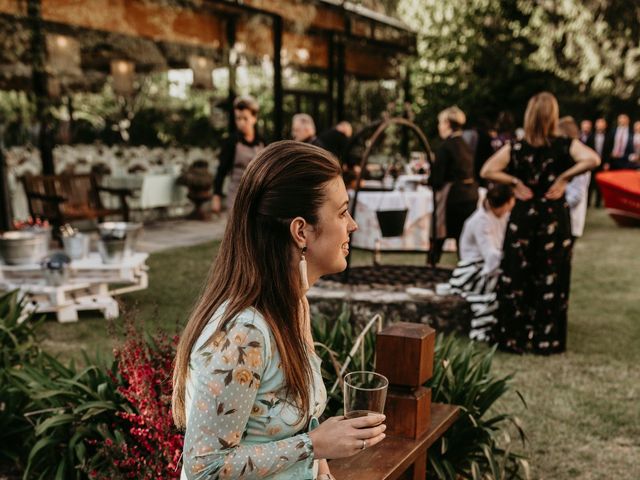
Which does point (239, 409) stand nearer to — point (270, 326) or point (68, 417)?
point (270, 326)

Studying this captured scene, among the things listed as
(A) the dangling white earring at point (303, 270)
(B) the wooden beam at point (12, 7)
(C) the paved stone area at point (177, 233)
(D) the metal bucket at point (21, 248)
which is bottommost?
(C) the paved stone area at point (177, 233)

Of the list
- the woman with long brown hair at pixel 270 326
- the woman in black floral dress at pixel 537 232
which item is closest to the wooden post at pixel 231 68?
the woman in black floral dress at pixel 537 232

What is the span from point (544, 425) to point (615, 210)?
9.21m

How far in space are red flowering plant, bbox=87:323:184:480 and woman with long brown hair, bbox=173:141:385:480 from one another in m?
0.91

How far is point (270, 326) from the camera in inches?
54.6

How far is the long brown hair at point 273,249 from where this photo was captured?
140 centimetres

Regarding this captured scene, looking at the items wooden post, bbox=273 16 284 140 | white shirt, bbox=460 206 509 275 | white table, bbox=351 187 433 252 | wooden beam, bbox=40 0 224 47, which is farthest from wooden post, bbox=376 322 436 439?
wooden post, bbox=273 16 284 140

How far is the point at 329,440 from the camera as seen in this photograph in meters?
1.41

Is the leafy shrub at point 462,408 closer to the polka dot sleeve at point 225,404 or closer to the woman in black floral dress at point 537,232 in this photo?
the polka dot sleeve at point 225,404

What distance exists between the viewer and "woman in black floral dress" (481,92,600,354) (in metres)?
4.79

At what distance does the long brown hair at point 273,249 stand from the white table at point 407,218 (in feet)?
22.2

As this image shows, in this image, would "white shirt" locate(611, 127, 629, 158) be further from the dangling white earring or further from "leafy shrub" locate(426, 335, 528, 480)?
the dangling white earring

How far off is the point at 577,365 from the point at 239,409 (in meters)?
4.11

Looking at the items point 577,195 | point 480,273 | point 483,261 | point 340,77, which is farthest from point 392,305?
point 340,77
